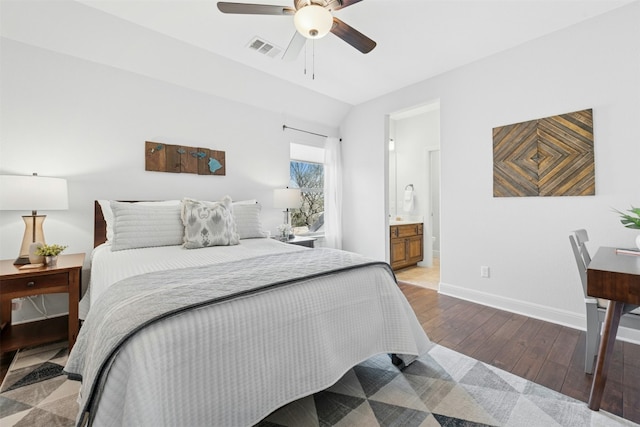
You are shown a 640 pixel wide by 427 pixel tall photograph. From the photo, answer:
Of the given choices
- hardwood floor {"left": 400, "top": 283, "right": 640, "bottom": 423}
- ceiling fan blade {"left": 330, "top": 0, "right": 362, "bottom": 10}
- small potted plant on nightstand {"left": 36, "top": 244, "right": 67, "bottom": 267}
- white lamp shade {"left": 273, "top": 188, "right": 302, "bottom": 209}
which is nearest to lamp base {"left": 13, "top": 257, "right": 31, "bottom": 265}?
small potted plant on nightstand {"left": 36, "top": 244, "right": 67, "bottom": 267}

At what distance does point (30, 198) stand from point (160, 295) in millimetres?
1794

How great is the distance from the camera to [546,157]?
2600 mm

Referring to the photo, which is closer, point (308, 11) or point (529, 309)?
point (308, 11)

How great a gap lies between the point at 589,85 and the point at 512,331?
2215 mm

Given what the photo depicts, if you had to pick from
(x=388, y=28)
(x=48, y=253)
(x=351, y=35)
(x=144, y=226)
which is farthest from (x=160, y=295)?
(x=388, y=28)

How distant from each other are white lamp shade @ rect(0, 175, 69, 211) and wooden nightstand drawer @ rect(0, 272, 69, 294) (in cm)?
52

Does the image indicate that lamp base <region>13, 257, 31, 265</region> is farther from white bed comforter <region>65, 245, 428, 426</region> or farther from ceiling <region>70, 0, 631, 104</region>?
ceiling <region>70, 0, 631, 104</region>

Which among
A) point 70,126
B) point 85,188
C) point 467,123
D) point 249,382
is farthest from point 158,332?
point 467,123

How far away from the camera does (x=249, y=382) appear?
3.83 ft

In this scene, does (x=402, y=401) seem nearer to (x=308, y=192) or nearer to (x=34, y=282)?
(x=34, y=282)

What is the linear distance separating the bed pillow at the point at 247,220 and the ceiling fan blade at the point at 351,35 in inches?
72.0

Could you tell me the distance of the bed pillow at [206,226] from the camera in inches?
93.0

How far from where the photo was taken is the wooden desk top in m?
1.24

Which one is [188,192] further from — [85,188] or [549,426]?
[549,426]
